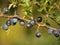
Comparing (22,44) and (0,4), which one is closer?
(0,4)

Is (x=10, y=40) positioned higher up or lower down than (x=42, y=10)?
lower down

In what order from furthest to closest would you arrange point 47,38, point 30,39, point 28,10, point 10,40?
point 10,40 → point 30,39 → point 47,38 → point 28,10

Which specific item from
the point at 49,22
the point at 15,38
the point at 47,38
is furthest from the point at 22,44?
the point at 49,22

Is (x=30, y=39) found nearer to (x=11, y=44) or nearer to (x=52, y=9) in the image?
(x=11, y=44)

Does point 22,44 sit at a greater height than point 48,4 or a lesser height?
lesser

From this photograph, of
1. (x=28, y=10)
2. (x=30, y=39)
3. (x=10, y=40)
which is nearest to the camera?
(x=28, y=10)

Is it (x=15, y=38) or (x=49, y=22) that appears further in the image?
(x=15, y=38)

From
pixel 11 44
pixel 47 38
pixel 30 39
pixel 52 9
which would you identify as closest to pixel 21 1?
pixel 52 9

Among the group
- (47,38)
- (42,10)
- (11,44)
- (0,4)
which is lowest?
(11,44)

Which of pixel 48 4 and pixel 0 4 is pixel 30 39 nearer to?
pixel 0 4

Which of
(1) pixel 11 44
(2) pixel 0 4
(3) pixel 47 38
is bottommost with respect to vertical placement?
(1) pixel 11 44
